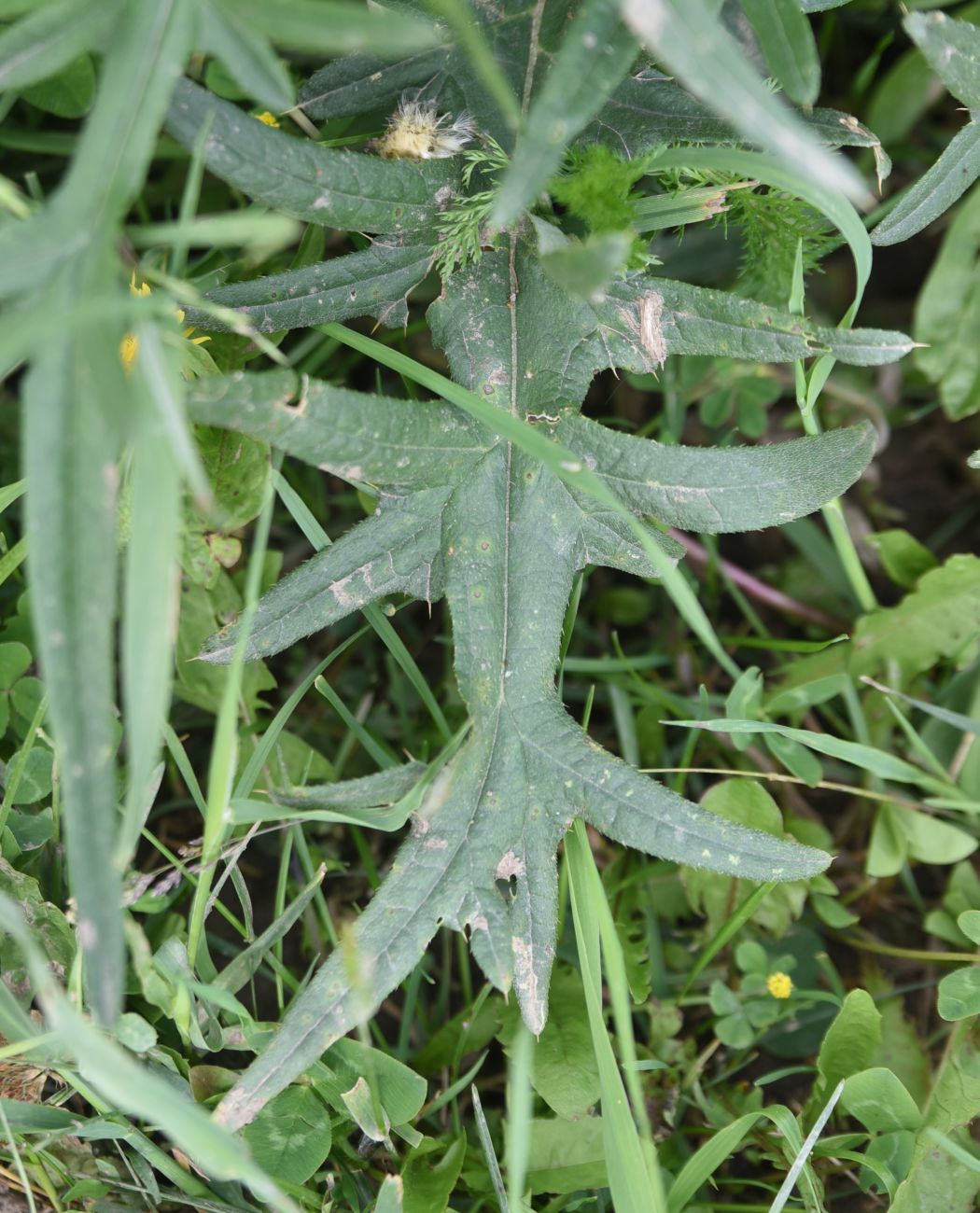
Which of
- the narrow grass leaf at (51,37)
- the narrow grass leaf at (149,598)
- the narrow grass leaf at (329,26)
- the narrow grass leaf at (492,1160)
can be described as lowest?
the narrow grass leaf at (492,1160)

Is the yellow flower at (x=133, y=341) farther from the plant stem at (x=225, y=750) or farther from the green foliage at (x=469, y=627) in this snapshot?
the plant stem at (x=225, y=750)

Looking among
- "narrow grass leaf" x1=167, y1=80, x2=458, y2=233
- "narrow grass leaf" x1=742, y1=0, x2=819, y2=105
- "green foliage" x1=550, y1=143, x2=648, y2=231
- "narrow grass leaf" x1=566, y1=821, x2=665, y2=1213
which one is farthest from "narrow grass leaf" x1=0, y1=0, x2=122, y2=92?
"narrow grass leaf" x1=566, y1=821, x2=665, y2=1213

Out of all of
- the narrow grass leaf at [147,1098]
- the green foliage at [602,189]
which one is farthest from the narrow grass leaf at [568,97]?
the narrow grass leaf at [147,1098]

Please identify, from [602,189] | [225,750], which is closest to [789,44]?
[602,189]

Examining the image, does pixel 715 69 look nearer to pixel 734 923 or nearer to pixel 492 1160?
pixel 734 923

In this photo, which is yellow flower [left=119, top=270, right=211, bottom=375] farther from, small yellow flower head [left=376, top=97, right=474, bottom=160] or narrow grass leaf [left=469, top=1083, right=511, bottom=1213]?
narrow grass leaf [left=469, top=1083, right=511, bottom=1213]

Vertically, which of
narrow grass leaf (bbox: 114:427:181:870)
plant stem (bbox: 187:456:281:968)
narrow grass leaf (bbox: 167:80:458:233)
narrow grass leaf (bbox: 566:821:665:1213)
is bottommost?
narrow grass leaf (bbox: 566:821:665:1213)
